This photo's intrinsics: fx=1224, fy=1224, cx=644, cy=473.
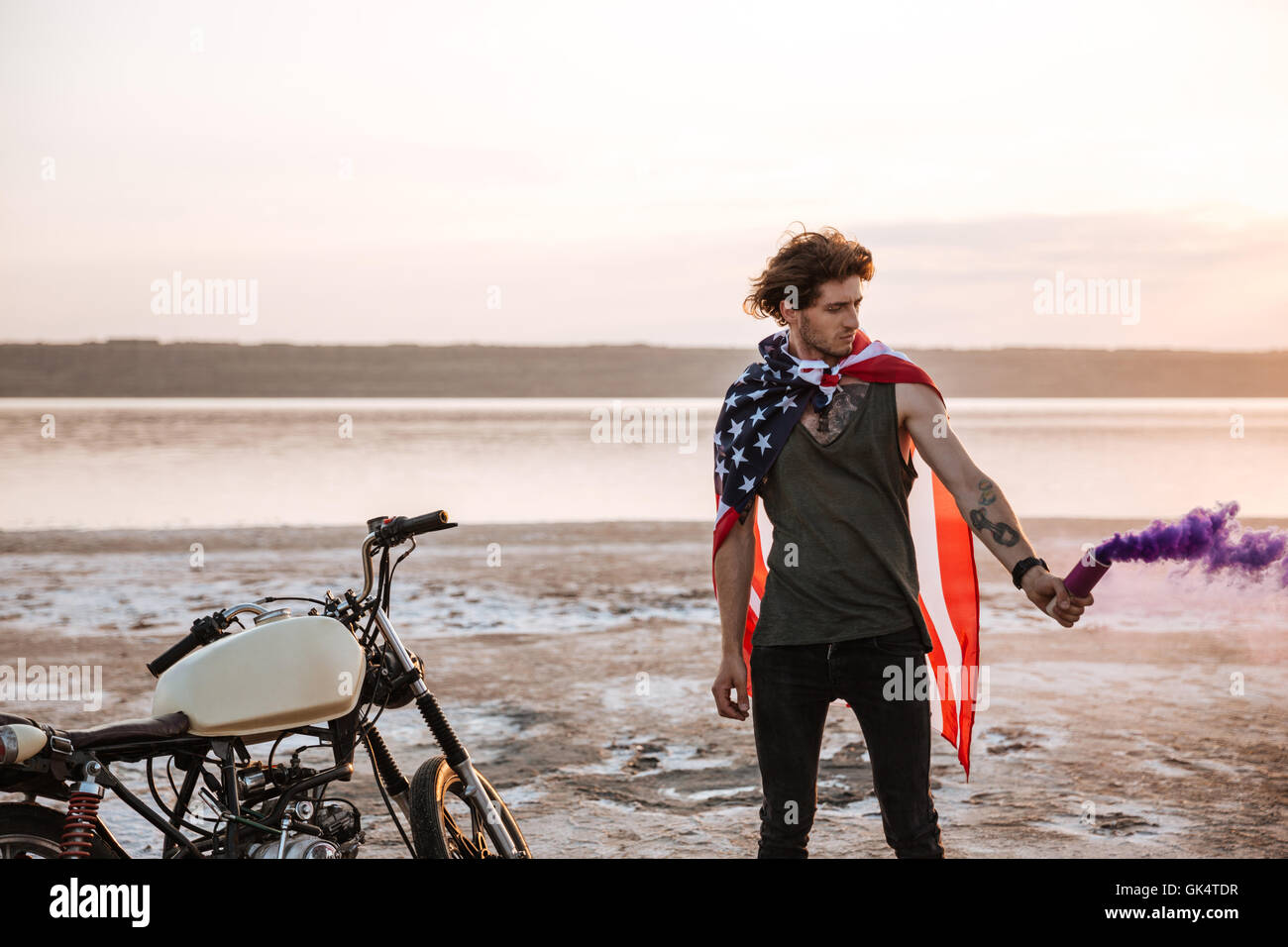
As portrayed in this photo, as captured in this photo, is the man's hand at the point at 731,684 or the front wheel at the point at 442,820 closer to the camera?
the man's hand at the point at 731,684

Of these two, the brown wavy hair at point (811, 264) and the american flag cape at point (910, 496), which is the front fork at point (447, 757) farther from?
the brown wavy hair at point (811, 264)

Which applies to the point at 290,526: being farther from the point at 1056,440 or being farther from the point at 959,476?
the point at 1056,440

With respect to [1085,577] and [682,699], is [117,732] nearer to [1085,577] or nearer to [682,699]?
[1085,577]

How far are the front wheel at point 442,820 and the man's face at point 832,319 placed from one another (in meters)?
1.70

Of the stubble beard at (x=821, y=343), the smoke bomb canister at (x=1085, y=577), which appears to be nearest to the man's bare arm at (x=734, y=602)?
the stubble beard at (x=821, y=343)

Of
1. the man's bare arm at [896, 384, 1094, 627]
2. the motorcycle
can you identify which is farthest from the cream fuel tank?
the man's bare arm at [896, 384, 1094, 627]

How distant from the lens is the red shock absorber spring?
3.06m

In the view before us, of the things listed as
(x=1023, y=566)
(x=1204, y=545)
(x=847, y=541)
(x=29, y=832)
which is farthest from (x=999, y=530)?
(x=29, y=832)

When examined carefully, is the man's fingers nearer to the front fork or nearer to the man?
the man

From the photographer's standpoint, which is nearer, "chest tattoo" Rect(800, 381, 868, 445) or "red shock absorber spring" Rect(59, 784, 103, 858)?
Answer: "red shock absorber spring" Rect(59, 784, 103, 858)

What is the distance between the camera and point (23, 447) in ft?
98.0

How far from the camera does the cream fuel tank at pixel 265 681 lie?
126 inches

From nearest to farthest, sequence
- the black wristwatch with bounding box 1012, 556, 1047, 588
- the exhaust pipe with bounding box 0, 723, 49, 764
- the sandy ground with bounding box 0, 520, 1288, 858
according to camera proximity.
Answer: the exhaust pipe with bounding box 0, 723, 49, 764, the black wristwatch with bounding box 1012, 556, 1047, 588, the sandy ground with bounding box 0, 520, 1288, 858

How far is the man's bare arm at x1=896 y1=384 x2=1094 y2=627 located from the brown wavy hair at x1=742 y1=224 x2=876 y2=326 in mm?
351
